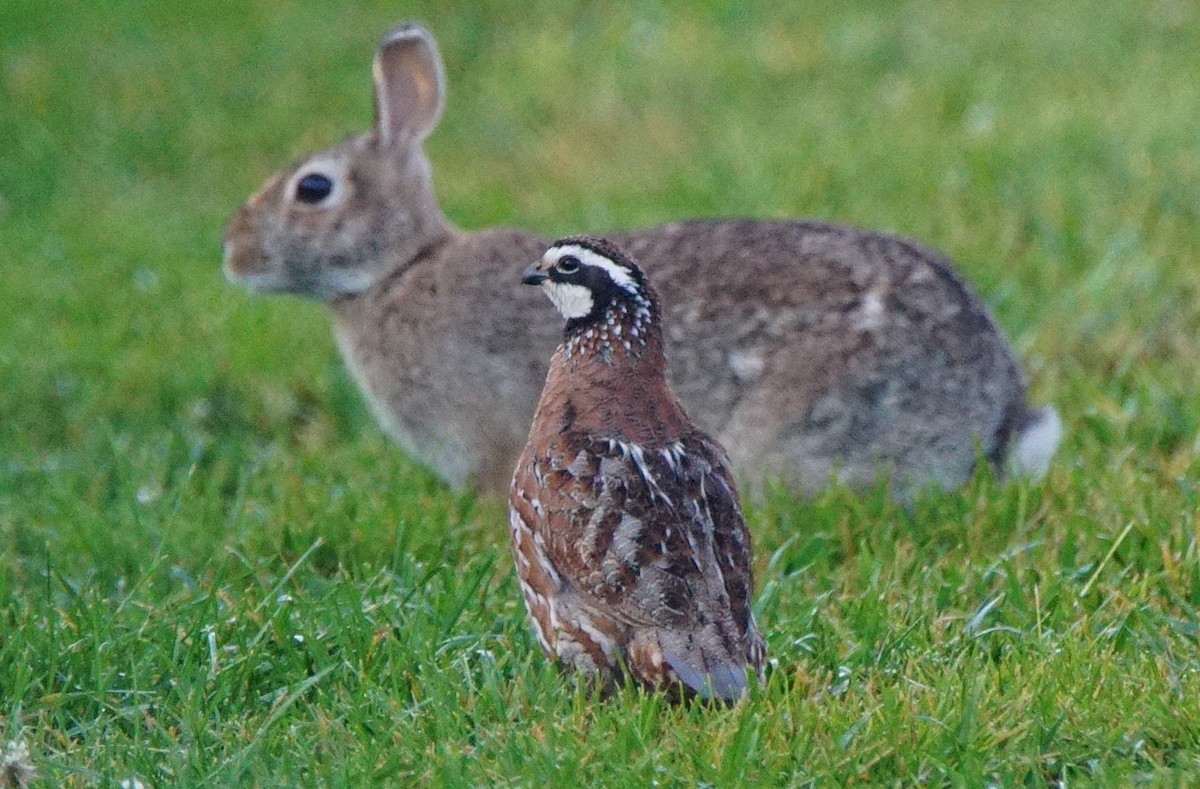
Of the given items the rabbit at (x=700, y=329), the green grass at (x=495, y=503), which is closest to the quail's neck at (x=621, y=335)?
the green grass at (x=495, y=503)

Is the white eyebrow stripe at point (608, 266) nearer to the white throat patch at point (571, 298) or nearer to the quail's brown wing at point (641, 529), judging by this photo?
the white throat patch at point (571, 298)

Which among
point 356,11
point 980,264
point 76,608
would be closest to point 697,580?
point 76,608

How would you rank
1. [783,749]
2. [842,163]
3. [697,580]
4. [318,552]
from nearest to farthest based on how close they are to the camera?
[783,749], [697,580], [318,552], [842,163]

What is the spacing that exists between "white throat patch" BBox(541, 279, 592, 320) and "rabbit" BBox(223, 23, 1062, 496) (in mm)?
1787

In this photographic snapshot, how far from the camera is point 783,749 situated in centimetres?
395

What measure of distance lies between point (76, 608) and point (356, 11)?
8765mm

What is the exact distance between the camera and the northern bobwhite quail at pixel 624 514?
4223mm

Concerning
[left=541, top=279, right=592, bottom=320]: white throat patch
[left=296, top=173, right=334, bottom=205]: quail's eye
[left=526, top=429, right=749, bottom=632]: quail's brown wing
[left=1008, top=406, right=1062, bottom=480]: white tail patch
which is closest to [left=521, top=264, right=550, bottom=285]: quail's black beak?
[left=541, top=279, right=592, bottom=320]: white throat patch

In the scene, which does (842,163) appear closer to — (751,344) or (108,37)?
(751,344)

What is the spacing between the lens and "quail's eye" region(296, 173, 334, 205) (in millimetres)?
7520

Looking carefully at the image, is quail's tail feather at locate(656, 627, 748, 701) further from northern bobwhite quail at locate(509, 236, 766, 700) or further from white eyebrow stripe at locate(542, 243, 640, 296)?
white eyebrow stripe at locate(542, 243, 640, 296)

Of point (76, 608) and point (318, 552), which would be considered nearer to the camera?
point (76, 608)

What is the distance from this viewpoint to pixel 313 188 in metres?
7.52

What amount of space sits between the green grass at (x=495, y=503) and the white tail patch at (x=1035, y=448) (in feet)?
0.45
